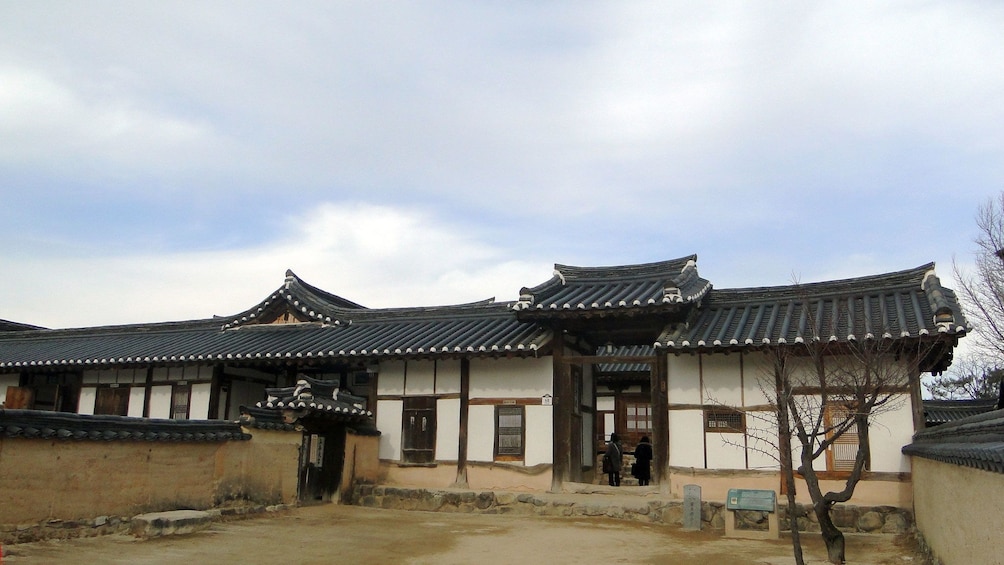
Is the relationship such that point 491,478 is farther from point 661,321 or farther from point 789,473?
point 789,473

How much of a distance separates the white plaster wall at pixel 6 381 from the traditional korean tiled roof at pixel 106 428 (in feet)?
50.1

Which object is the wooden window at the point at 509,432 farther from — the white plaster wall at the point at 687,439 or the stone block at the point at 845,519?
the stone block at the point at 845,519

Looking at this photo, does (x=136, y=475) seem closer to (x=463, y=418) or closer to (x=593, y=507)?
(x=463, y=418)

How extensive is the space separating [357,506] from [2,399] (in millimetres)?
15472

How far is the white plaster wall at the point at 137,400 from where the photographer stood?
2319cm

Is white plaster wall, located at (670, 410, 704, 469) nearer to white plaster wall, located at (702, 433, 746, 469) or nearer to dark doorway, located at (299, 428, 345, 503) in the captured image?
white plaster wall, located at (702, 433, 746, 469)

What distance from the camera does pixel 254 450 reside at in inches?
616

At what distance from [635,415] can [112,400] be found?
18565 millimetres

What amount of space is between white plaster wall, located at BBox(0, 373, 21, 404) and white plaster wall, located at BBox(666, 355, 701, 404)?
22.1 meters

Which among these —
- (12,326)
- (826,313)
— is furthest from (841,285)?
(12,326)

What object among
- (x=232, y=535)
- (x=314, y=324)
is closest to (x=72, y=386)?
(x=314, y=324)

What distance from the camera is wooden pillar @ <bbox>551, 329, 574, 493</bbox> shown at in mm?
18094

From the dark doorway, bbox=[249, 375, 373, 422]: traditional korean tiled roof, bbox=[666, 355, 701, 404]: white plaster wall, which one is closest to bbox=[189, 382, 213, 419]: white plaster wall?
bbox=[249, 375, 373, 422]: traditional korean tiled roof

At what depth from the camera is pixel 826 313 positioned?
55.9 ft
